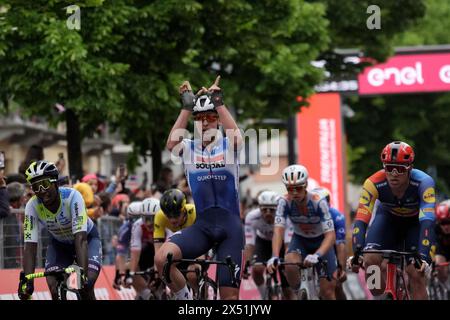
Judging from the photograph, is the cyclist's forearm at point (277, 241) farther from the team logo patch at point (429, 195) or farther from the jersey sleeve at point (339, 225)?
the team logo patch at point (429, 195)

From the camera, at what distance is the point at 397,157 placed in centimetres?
1215

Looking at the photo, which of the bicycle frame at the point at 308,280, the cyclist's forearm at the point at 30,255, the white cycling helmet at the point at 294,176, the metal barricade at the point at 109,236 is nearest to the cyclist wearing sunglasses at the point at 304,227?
the white cycling helmet at the point at 294,176

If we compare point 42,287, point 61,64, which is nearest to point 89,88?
point 61,64

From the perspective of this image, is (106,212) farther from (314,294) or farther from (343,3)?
(343,3)

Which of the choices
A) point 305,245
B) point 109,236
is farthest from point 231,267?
point 109,236

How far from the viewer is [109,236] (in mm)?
19766

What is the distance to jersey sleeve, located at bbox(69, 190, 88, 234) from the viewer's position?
39.8 ft

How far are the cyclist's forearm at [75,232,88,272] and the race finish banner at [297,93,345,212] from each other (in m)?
24.5

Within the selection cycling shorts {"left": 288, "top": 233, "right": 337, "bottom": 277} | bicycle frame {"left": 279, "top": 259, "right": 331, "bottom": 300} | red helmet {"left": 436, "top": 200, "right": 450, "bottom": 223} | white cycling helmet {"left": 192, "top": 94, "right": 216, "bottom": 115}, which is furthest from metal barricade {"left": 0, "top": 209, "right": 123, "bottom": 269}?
red helmet {"left": 436, "top": 200, "right": 450, "bottom": 223}

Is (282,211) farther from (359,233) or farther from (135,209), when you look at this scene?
(359,233)

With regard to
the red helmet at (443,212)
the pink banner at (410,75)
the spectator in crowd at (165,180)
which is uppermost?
the pink banner at (410,75)

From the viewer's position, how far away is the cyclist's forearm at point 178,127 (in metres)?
11.8

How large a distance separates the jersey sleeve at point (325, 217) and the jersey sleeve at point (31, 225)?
432cm

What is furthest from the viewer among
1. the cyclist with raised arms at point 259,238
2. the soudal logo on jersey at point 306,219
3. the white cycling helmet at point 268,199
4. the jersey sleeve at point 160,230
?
the cyclist with raised arms at point 259,238
